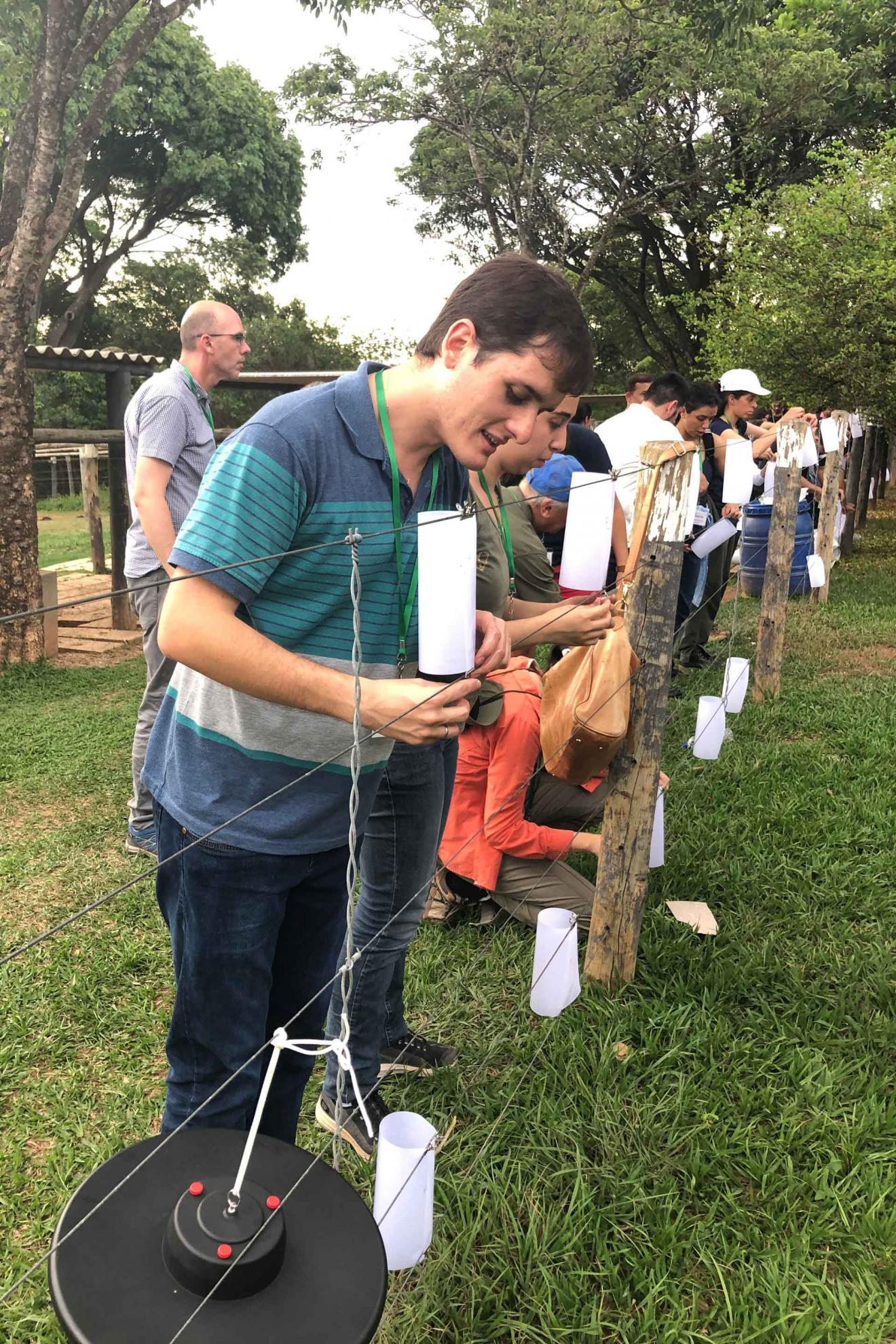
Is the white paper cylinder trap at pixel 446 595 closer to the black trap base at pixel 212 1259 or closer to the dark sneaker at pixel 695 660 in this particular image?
the black trap base at pixel 212 1259

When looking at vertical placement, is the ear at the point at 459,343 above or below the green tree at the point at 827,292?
below

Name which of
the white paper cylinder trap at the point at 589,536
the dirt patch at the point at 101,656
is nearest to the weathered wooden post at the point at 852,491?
the dirt patch at the point at 101,656

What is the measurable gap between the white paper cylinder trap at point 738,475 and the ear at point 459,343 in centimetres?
366

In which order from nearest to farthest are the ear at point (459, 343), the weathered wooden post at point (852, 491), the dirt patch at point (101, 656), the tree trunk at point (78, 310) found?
the ear at point (459, 343) < the dirt patch at point (101, 656) < the weathered wooden post at point (852, 491) < the tree trunk at point (78, 310)

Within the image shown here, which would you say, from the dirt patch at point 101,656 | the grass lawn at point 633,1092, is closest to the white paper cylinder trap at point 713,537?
the grass lawn at point 633,1092

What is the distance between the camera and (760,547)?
313 inches

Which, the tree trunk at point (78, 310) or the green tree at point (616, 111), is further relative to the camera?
the tree trunk at point (78, 310)

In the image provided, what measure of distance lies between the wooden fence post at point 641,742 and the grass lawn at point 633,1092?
6.6 inches

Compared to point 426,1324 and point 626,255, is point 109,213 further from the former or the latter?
point 426,1324

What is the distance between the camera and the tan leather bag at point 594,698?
7.62 ft

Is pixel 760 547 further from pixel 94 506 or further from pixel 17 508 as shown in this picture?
pixel 94 506

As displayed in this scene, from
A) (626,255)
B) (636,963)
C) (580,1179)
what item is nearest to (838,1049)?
(636,963)

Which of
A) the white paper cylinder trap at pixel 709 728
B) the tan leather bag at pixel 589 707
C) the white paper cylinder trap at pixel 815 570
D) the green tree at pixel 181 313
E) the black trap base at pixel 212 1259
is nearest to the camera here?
the black trap base at pixel 212 1259

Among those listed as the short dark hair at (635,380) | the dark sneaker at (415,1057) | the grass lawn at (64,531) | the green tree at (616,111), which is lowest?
the dark sneaker at (415,1057)
